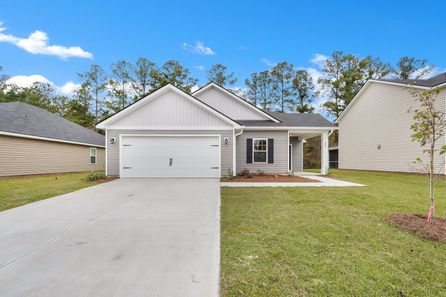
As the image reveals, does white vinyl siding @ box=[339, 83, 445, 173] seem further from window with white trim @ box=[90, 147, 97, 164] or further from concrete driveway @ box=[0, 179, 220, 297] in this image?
window with white trim @ box=[90, 147, 97, 164]

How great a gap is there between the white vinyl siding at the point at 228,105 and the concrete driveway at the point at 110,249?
30.8 feet

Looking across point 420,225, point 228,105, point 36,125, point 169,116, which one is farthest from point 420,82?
point 36,125

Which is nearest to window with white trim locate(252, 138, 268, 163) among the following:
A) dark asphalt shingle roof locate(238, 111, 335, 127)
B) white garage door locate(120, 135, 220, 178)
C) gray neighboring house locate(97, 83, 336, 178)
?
dark asphalt shingle roof locate(238, 111, 335, 127)

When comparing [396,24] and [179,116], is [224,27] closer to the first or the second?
[179,116]

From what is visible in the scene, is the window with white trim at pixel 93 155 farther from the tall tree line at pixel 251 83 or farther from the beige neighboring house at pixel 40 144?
the tall tree line at pixel 251 83

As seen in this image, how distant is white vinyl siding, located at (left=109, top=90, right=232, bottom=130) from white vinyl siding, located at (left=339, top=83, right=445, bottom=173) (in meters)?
11.6

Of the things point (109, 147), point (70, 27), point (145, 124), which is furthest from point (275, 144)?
point (70, 27)

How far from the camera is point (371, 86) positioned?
1781 centimetres

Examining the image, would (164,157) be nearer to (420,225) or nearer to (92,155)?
(420,225)

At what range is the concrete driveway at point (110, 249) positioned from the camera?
2.32 m

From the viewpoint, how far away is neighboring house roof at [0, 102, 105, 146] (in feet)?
43.8

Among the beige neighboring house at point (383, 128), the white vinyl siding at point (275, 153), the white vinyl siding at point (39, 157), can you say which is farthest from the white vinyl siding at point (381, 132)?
the white vinyl siding at point (39, 157)

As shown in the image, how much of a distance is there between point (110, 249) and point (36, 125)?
53.0 ft

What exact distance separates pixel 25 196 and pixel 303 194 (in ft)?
28.4
